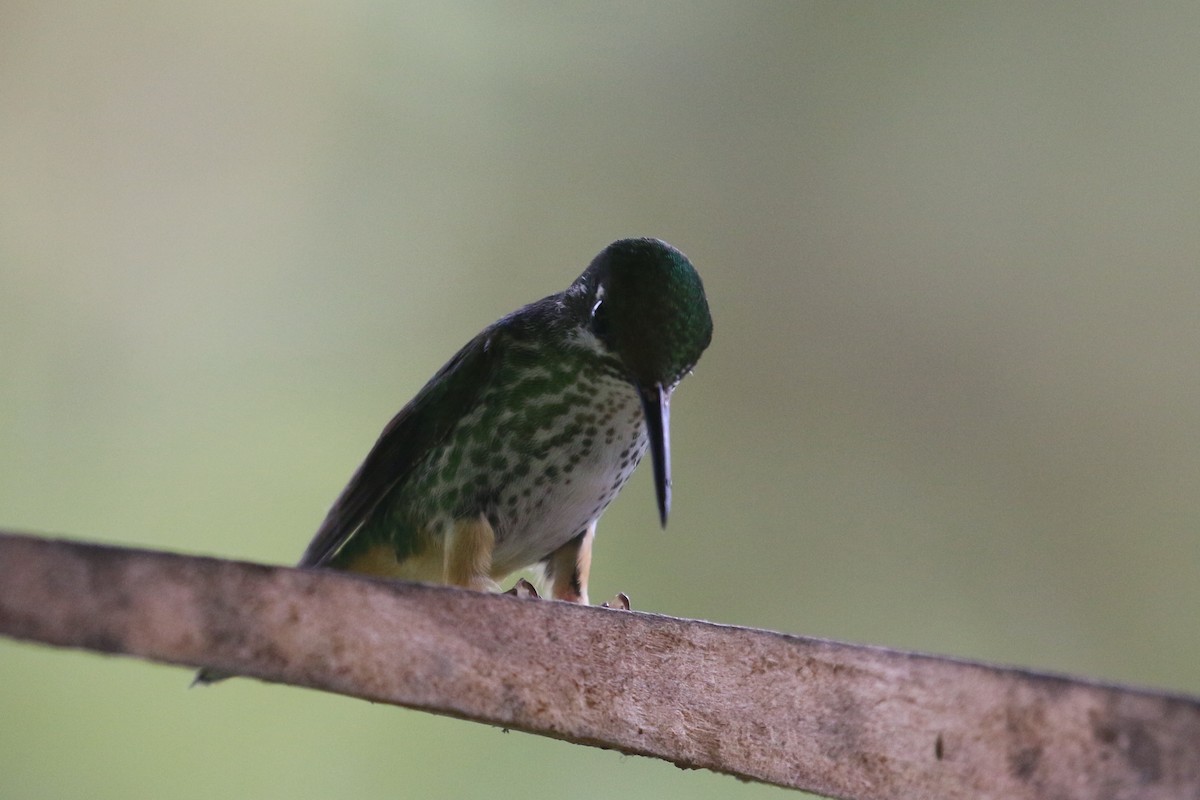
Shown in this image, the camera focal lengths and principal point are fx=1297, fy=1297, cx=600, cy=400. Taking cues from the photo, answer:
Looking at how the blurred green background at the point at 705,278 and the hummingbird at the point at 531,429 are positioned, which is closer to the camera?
the hummingbird at the point at 531,429

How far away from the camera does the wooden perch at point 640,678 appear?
0.70 meters

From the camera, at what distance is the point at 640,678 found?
2.75ft

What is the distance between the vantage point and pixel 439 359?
2639 millimetres

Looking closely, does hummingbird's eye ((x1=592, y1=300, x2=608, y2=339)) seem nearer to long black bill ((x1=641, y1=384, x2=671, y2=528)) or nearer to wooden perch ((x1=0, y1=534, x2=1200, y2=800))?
long black bill ((x1=641, y1=384, x2=671, y2=528))

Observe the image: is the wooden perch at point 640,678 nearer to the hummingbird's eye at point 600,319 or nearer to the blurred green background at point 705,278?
the hummingbird's eye at point 600,319

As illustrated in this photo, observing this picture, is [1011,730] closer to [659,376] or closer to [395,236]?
[659,376]

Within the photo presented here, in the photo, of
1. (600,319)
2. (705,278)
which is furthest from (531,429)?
(705,278)

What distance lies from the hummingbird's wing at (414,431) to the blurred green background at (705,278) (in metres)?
1.02

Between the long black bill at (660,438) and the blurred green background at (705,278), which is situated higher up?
the blurred green background at (705,278)

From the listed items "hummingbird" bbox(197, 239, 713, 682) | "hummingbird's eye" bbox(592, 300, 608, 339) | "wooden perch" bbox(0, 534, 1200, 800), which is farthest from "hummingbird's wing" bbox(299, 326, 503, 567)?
"wooden perch" bbox(0, 534, 1200, 800)

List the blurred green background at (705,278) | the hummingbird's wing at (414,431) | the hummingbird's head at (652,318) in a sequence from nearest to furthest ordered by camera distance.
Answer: the hummingbird's head at (652,318)
the hummingbird's wing at (414,431)
the blurred green background at (705,278)

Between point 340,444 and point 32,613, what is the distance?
69.5 inches

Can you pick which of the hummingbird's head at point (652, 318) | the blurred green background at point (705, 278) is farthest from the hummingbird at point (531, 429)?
the blurred green background at point (705, 278)

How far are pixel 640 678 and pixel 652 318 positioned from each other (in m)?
0.48
